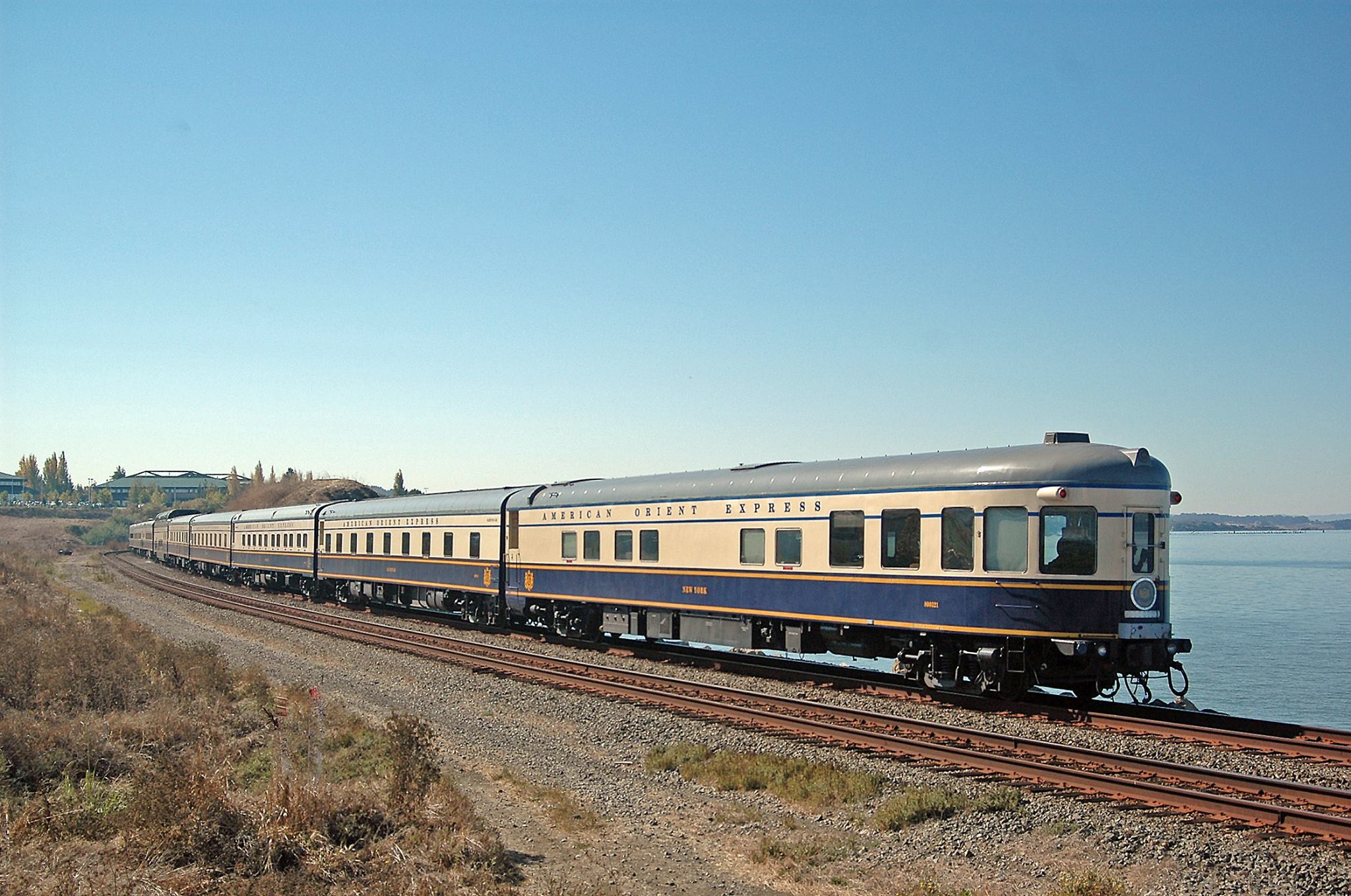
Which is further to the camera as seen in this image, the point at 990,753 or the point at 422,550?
the point at 422,550

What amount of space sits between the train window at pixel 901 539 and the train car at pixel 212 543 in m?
46.4

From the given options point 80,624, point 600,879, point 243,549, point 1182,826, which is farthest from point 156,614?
point 1182,826

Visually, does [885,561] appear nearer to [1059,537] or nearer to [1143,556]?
[1059,537]

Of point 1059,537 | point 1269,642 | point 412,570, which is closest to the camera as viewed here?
point 1059,537

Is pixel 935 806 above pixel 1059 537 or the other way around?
the other way around

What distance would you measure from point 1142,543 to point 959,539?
2.53m

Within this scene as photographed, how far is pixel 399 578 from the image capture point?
3472 centimetres

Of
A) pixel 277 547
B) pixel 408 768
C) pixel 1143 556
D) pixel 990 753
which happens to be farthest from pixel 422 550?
pixel 990 753

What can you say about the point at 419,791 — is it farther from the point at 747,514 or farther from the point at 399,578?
the point at 399,578

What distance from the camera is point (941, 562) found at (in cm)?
1597

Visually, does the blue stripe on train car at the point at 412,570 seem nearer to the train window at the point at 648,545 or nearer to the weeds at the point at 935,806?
the train window at the point at 648,545

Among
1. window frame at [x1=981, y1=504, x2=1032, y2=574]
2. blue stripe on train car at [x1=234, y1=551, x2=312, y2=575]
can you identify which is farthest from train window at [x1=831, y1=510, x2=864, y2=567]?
blue stripe on train car at [x1=234, y1=551, x2=312, y2=575]

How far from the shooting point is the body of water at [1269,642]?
29250 mm

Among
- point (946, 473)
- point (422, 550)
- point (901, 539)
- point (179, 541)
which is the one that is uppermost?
point (946, 473)
